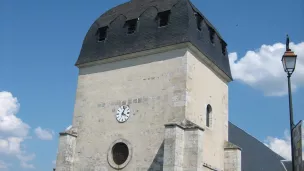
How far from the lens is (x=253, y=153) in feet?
77.8

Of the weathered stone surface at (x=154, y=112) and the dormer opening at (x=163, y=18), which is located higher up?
the dormer opening at (x=163, y=18)

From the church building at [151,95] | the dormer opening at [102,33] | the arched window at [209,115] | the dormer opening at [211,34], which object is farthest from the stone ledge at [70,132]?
the dormer opening at [211,34]

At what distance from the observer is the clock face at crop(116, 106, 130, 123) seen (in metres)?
16.1

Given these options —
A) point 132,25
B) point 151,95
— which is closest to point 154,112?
point 151,95

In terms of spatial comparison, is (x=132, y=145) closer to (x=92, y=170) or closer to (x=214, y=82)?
Answer: (x=92, y=170)

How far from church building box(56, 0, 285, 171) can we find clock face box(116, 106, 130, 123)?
0.15 feet

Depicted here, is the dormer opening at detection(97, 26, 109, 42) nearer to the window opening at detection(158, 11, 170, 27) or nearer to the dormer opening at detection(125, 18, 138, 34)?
the dormer opening at detection(125, 18, 138, 34)

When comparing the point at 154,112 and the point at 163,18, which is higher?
the point at 163,18

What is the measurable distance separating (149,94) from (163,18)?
3340mm

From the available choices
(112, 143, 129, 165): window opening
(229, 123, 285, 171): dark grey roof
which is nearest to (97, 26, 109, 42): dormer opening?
(112, 143, 129, 165): window opening

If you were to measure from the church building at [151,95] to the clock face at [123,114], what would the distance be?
0.15 ft

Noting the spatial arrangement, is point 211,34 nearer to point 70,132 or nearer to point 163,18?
point 163,18

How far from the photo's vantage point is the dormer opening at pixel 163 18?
1634cm

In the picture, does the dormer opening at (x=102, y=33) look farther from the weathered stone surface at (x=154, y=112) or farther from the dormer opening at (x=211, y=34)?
the dormer opening at (x=211, y=34)
